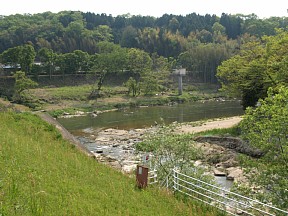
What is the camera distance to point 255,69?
2877 centimetres

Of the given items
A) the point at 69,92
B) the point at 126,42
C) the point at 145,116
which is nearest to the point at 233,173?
the point at 145,116

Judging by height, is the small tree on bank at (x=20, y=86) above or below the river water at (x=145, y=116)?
above

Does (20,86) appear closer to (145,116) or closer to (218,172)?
(145,116)

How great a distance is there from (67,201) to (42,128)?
436 inches

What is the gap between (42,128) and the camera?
1916 centimetres

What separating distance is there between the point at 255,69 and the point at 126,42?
8688cm

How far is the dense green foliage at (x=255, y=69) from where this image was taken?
27.5m

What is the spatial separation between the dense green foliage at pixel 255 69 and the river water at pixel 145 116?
11.4 m

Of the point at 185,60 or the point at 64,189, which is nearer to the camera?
the point at 64,189

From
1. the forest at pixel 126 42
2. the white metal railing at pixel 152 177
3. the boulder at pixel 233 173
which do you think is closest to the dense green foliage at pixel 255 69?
the boulder at pixel 233 173

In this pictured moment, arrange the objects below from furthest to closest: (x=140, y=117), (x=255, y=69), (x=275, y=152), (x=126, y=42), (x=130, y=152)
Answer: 1. (x=126, y=42)
2. (x=140, y=117)
3. (x=255, y=69)
4. (x=130, y=152)
5. (x=275, y=152)

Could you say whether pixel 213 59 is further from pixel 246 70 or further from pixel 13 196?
pixel 13 196

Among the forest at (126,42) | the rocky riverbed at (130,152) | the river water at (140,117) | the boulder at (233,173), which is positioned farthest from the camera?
the forest at (126,42)

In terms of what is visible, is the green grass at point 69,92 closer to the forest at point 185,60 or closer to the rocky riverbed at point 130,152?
the forest at point 185,60
